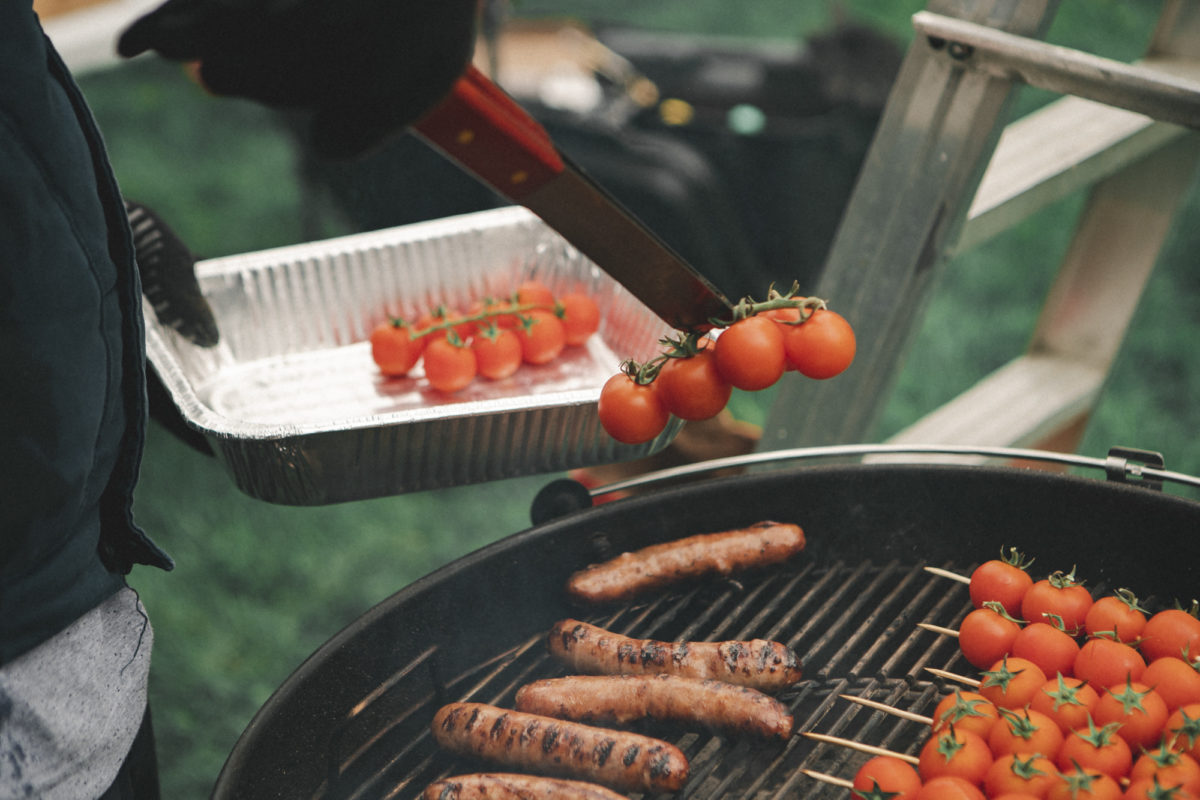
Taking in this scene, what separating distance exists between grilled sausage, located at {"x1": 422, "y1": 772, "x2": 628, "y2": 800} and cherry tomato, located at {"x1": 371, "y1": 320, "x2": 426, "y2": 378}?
0.87m

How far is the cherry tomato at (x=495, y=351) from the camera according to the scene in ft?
6.03

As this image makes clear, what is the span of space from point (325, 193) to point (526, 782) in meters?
3.80

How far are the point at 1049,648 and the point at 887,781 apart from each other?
1.15 feet

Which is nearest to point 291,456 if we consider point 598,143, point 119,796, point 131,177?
point 119,796

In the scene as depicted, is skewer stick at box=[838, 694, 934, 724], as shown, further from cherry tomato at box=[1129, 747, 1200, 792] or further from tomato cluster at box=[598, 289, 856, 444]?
tomato cluster at box=[598, 289, 856, 444]

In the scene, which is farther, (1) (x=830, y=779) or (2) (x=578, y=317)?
(2) (x=578, y=317)

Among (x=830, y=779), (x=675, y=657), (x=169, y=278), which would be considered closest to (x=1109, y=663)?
(x=830, y=779)

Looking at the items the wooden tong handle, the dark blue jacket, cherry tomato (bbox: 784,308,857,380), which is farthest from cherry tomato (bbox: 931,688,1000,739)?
the dark blue jacket

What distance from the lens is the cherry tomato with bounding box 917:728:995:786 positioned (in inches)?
46.2

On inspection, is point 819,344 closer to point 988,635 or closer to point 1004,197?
point 988,635

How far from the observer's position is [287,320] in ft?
6.44

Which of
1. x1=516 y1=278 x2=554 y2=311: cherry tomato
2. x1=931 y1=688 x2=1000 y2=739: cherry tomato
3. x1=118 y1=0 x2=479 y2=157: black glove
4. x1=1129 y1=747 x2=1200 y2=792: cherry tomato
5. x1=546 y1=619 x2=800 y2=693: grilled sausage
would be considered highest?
x1=118 y1=0 x2=479 y2=157: black glove

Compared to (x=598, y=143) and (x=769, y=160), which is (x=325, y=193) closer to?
(x=598, y=143)

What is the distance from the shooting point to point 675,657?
1.42 metres
